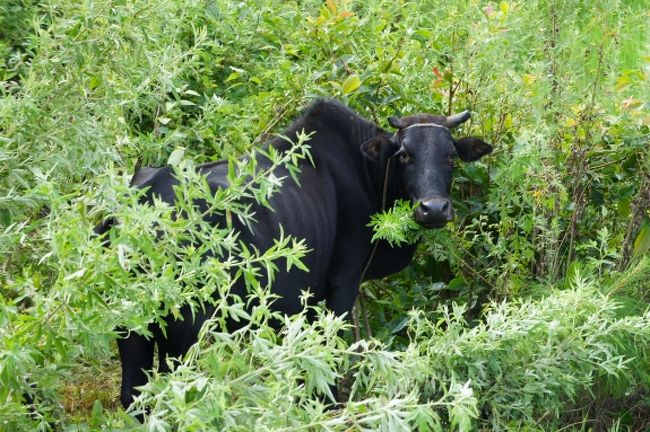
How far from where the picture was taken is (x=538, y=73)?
6207mm

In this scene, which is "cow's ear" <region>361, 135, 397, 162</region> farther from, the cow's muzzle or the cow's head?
the cow's muzzle

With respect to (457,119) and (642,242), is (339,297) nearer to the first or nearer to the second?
(457,119)

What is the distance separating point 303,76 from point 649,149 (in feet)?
6.60

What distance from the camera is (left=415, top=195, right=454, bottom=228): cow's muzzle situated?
20.5 feet

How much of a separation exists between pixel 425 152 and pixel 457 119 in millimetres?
272

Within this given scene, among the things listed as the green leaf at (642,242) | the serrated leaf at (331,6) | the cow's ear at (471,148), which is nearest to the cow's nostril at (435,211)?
the cow's ear at (471,148)

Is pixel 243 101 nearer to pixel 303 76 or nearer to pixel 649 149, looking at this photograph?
pixel 303 76

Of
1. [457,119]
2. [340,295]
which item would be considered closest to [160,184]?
[340,295]

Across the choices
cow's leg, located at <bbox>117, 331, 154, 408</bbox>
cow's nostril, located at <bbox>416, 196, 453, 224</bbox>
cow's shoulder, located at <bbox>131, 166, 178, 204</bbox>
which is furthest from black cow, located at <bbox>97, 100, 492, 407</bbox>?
cow's leg, located at <bbox>117, 331, 154, 408</bbox>

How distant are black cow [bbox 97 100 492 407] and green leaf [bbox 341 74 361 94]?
10 cm

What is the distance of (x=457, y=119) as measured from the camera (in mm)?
6590

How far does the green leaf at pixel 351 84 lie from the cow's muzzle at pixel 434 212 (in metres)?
0.82

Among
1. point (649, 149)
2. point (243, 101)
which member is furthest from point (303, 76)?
point (649, 149)

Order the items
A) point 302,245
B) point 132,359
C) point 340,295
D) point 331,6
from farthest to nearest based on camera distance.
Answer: point 331,6
point 340,295
point 302,245
point 132,359
